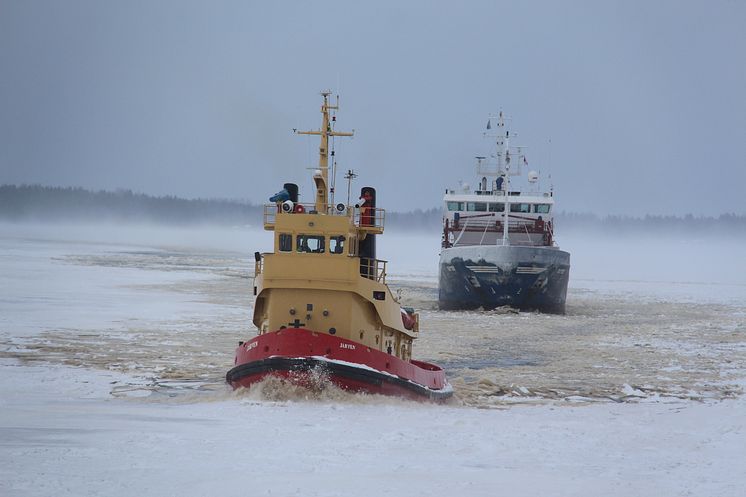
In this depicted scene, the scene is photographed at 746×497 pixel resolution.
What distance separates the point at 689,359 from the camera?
32125 millimetres

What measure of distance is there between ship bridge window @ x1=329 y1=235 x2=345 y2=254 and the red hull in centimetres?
168

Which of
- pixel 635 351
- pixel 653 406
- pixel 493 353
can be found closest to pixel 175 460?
pixel 653 406

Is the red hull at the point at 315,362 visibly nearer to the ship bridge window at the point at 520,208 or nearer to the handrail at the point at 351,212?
the handrail at the point at 351,212

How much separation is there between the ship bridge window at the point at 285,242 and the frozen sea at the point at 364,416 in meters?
2.63

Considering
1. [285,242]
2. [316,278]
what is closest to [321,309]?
[316,278]

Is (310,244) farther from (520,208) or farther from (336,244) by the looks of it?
(520,208)

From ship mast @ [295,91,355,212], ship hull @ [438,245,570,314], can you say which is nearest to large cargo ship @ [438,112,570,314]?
ship hull @ [438,245,570,314]

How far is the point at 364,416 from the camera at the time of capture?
19156 millimetres

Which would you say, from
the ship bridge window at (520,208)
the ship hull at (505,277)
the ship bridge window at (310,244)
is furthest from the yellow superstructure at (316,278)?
the ship bridge window at (520,208)

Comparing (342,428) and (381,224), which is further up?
(381,224)

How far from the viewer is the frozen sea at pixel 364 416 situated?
47.0 ft

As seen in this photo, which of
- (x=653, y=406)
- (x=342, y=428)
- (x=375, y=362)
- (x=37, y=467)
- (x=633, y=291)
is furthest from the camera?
(x=633, y=291)

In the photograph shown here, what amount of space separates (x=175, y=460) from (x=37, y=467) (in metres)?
1.82

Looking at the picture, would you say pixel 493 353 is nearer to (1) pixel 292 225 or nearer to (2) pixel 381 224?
(2) pixel 381 224
